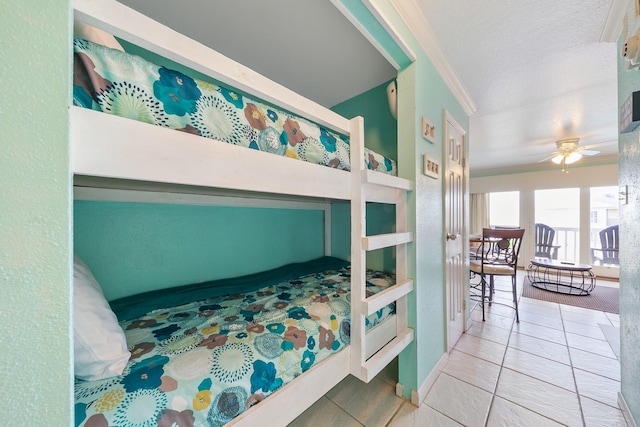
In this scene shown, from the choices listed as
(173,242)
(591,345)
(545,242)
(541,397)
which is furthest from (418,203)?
(545,242)

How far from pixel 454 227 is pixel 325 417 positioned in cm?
176

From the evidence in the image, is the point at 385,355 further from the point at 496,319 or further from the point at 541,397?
the point at 496,319

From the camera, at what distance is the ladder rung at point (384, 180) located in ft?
3.43

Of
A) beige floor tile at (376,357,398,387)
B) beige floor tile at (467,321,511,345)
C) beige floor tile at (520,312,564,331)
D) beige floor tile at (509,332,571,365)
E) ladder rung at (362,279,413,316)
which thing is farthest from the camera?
beige floor tile at (520,312,564,331)

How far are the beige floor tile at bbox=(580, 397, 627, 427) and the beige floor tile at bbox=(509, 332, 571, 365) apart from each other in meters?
0.47

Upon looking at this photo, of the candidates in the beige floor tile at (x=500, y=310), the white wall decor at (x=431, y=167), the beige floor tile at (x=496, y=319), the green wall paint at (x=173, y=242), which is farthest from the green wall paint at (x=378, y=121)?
the beige floor tile at (x=500, y=310)

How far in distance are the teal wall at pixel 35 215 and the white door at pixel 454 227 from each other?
2.04 metres

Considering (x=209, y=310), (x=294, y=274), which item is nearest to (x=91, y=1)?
(x=209, y=310)

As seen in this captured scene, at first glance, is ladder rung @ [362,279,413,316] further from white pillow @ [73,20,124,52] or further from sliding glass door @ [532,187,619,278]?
sliding glass door @ [532,187,619,278]

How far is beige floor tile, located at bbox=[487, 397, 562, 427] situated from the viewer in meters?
1.24

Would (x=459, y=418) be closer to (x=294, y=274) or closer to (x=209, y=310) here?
(x=294, y=274)

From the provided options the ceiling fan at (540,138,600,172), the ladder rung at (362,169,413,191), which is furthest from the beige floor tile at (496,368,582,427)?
the ceiling fan at (540,138,600,172)

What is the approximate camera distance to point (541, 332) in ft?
7.34

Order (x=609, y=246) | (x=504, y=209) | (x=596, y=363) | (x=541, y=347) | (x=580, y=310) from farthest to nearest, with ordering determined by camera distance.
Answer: (x=504, y=209) → (x=609, y=246) → (x=580, y=310) → (x=541, y=347) → (x=596, y=363)
